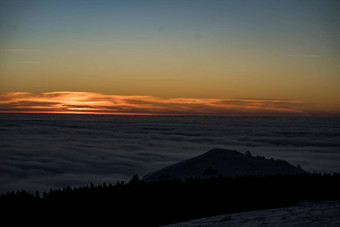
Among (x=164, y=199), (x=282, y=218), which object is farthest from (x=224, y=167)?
(x=282, y=218)

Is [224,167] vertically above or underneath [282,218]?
underneath

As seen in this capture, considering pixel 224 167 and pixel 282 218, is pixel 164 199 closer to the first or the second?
pixel 282 218

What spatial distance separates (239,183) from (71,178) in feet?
59.7

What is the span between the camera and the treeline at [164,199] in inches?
347

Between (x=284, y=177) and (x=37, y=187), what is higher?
(x=284, y=177)

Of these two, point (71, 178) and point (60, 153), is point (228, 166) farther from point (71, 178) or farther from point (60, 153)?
A: point (60, 153)

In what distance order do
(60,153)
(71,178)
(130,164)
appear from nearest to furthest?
(71,178) → (130,164) → (60,153)

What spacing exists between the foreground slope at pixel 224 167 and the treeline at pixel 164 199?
3.85m

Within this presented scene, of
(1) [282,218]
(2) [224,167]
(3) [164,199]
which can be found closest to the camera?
(1) [282,218]

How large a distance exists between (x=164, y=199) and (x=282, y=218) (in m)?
3.21

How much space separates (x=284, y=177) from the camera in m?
12.3

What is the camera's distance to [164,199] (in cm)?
1021

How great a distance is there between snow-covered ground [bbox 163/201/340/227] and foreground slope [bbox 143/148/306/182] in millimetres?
6336

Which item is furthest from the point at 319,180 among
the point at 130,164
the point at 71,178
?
the point at 130,164
